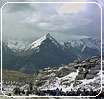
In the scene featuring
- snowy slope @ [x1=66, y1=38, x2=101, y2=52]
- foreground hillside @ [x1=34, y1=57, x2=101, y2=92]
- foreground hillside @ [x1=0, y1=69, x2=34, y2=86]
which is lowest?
foreground hillside @ [x1=34, y1=57, x2=101, y2=92]

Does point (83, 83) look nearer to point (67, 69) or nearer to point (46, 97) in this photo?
point (46, 97)

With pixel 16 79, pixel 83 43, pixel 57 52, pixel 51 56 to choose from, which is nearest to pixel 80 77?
pixel 16 79

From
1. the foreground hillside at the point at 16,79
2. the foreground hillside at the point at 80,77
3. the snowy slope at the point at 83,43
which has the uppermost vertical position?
the snowy slope at the point at 83,43

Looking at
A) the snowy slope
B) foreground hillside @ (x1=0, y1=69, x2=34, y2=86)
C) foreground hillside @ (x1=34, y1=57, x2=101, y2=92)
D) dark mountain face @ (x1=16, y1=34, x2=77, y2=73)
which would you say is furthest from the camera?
dark mountain face @ (x1=16, y1=34, x2=77, y2=73)

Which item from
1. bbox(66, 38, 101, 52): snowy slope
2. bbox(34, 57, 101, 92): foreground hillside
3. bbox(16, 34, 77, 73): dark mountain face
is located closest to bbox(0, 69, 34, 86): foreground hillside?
bbox(16, 34, 77, 73): dark mountain face

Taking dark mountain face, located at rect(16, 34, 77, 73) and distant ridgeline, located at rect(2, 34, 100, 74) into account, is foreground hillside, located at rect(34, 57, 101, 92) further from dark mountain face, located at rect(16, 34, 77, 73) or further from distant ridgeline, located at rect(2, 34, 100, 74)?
dark mountain face, located at rect(16, 34, 77, 73)

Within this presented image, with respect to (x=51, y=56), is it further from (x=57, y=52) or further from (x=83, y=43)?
(x=83, y=43)

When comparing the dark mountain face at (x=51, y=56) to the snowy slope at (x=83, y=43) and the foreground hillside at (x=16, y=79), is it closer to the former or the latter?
the snowy slope at (x=83, y=43)

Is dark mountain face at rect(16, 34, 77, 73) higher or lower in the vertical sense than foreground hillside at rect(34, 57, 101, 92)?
higher

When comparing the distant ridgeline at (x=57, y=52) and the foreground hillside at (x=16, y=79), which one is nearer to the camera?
the distant ridgeline at (x=57, y=52)

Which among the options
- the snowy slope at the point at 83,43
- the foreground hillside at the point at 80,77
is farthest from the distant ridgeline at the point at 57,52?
the foreground hillside at the point at 80,77

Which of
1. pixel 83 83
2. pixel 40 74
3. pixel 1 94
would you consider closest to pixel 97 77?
pixel 83 83
